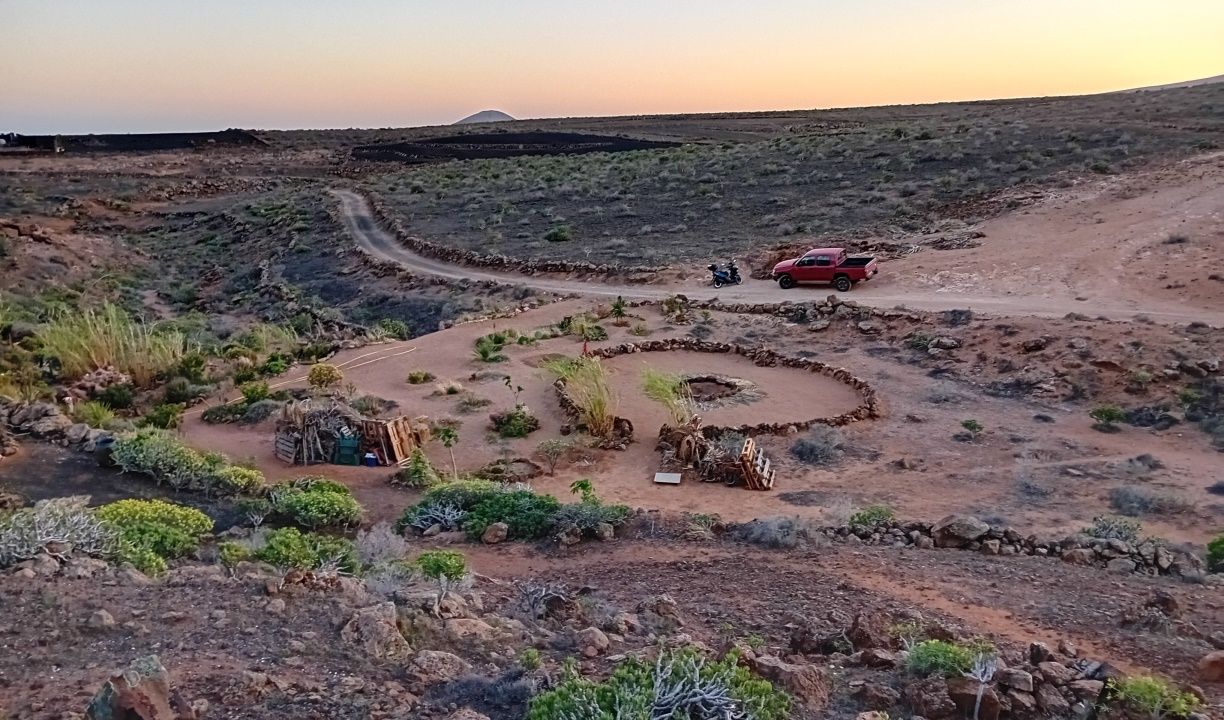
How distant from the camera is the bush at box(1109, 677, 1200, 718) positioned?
213 inches

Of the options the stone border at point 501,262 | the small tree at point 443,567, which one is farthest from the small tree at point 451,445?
the stone border at point 501,262

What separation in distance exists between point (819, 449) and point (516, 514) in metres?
5.50

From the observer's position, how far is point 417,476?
12078 millimetres

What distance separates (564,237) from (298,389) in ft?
60.0

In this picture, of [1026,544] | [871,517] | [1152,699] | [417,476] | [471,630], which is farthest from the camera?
[417,476]

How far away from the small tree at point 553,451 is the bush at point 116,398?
25.9 ft

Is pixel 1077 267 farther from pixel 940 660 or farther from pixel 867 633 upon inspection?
pixel 940 660

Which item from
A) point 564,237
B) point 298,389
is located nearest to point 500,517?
point 298,389

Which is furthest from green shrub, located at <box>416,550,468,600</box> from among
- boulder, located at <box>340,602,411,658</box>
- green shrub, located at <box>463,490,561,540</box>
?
green shrub, located at <box>463,490,561,540</box>

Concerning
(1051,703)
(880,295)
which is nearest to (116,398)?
(1051,703)

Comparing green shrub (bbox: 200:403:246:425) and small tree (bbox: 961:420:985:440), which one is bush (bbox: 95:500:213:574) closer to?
green shrub (bbox: 200:403:246:425)

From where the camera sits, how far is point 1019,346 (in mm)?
17469

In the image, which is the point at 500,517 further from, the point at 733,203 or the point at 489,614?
the point at 733,203

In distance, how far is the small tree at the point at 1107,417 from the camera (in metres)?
14.0
